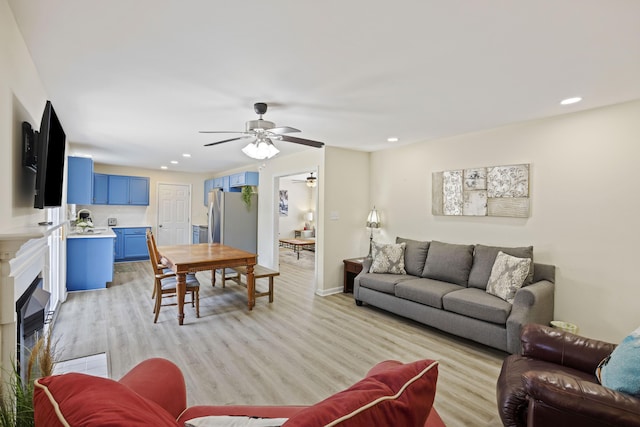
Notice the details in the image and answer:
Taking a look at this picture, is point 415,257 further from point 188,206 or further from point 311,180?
point 188,206

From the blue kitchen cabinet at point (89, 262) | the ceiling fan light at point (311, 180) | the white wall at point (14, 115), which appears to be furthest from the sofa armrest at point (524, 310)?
the ceiling fan light at point (311, 180)

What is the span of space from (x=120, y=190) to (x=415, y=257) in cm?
692

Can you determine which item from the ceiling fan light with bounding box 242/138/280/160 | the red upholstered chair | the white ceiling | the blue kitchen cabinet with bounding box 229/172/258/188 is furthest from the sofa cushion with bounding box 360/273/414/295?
the blue kitchen cabinet with bounding box 229/172/258/188

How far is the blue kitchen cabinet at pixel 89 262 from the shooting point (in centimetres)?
473

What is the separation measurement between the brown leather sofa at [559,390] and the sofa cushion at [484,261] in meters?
1.40

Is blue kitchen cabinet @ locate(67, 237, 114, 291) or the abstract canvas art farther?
blue kitchen cabinet @ locate(67, 237, 114, 291)

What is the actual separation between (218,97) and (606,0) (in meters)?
2.60

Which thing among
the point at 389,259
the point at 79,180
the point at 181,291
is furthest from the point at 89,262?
the point at 389,259

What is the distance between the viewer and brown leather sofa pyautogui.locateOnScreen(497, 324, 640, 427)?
126 centimetres

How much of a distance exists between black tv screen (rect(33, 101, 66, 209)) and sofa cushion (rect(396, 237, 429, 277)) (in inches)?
148

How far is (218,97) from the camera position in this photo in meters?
2.71

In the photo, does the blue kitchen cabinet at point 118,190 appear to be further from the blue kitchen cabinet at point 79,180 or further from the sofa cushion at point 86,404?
the sofa cushion at point 86,404

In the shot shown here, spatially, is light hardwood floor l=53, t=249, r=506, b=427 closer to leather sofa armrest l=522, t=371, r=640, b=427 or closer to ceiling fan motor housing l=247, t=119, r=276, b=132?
leather sofa armrest l=522, t=371, r=640, b=427

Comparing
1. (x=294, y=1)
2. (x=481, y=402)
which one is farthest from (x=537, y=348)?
(x=294, y=1)
